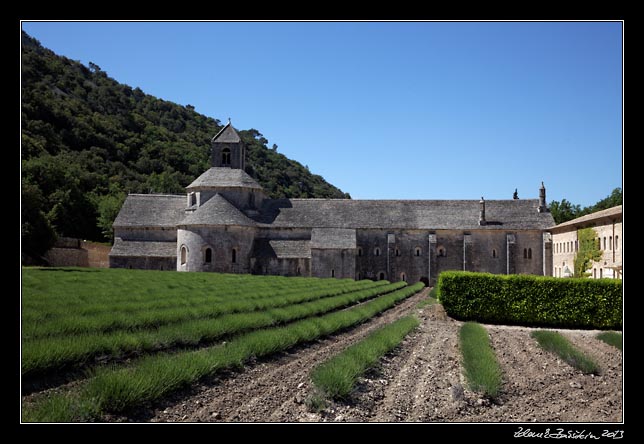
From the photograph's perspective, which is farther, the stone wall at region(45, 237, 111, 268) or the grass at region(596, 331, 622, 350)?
the stone wall at region(45, 237, 111, 268)

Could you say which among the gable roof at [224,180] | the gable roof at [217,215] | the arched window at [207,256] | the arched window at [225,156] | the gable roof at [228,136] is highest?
the gable roof at [228,136]

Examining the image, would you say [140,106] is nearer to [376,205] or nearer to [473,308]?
[376,205]

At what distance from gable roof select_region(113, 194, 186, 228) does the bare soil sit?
4405 cm

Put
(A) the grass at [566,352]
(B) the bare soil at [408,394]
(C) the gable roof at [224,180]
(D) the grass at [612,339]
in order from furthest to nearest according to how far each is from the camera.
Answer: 1. (C) the gable roof at [224,180]
2. (D) the grass at [612,339]
3. (A) the grass at [566,352]
4. (B) the bare soil at [408,394]

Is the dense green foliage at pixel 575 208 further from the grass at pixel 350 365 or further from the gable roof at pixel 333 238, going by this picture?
the grass at pixel 350 365

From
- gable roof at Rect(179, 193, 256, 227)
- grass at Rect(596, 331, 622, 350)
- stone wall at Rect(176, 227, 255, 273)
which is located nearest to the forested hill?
stone wall at Rect(176, 227, 255, 273)

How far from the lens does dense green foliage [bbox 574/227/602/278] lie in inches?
1533

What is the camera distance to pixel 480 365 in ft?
45.2

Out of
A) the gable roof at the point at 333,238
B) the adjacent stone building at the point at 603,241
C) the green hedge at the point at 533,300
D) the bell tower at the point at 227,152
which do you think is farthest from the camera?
the bell tower at the point at 227,152

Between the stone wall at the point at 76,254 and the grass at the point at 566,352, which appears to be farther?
the stone wall at the point at 76,254

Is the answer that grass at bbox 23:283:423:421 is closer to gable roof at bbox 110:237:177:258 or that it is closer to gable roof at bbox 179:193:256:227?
gable roof at bbox 179:193:256:227

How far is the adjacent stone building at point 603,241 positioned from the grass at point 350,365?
20097mm

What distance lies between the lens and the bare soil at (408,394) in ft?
33.1

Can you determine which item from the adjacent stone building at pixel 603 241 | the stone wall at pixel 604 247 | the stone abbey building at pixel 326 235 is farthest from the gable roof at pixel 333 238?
the adjacent stone building at pixel 603 241
